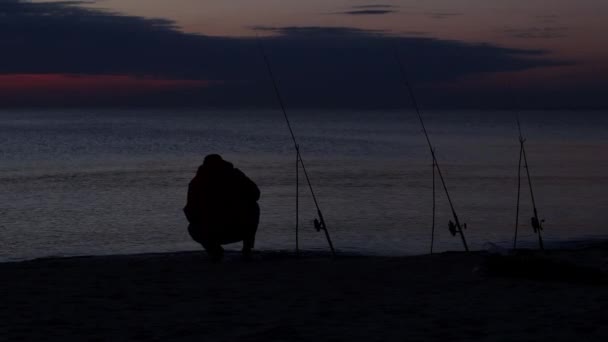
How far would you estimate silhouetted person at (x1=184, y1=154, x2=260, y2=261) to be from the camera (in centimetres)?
776

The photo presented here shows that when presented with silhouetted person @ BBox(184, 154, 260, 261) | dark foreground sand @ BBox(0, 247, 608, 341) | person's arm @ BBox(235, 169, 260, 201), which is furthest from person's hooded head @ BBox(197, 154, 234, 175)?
dark foreground sand @ BBox(0, 247, 608, 341)

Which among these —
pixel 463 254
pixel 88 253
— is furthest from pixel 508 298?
pixel 88 253

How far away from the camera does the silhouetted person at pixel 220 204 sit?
25.5 ft

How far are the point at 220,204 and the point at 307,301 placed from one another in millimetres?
2420

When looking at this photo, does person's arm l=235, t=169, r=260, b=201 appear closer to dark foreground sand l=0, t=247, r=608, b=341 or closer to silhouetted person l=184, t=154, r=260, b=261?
silhouetted person l=184, t=154, r=260, b=261

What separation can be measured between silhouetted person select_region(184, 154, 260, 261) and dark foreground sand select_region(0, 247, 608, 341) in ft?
1.08

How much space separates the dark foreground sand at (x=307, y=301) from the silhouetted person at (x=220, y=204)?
328 mm

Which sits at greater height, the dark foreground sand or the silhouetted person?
the silhouetted person

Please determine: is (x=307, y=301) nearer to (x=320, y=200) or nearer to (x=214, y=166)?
(x=214, y=166)

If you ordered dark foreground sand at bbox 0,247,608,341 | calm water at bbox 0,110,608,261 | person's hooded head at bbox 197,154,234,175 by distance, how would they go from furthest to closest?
calm water at bbox 0,110,608,261
person's hooded head at bbox 197,154,234,175
dark foreground sand at bbox 0,247,608,341

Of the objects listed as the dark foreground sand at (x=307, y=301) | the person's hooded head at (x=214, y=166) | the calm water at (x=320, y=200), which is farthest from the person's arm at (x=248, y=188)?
the calm water at (x=320, y=200)

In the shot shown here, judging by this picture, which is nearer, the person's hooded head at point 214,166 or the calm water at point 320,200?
the person's hooded head at point 214,166

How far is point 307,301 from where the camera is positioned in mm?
5578

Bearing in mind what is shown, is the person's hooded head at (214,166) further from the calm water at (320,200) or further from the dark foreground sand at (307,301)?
the calm water at (320,200)
